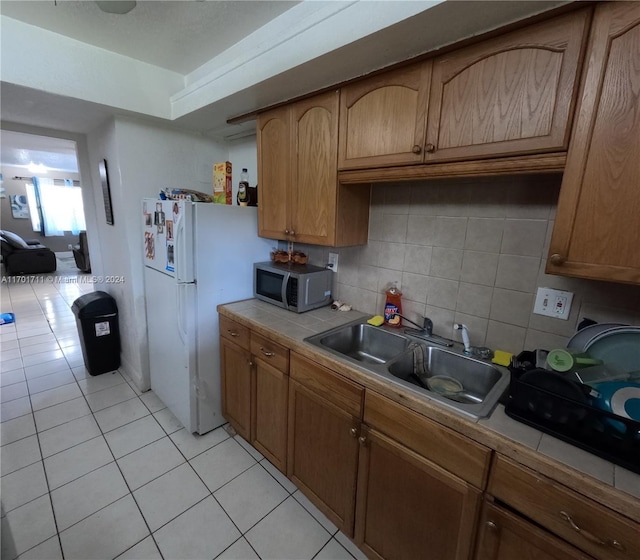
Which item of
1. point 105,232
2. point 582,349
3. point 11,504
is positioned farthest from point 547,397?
point 105,232

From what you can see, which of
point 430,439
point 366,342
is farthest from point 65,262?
point 430,439

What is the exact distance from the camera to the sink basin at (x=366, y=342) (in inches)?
63.2

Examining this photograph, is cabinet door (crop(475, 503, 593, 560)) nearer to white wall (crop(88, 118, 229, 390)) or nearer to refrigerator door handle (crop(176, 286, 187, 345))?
refrigerator door handle (crop(176, 286, 187, 345))

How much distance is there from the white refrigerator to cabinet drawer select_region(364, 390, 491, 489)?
3.96 feet

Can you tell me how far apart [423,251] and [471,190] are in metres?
0.37


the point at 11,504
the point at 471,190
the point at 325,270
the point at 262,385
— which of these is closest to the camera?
the point at 471,190

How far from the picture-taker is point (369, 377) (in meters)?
1.20

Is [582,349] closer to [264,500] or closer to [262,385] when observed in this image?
[262,385]

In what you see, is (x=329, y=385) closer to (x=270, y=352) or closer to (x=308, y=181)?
(x=270, y=352)

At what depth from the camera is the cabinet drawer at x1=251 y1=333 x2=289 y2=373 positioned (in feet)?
5.11

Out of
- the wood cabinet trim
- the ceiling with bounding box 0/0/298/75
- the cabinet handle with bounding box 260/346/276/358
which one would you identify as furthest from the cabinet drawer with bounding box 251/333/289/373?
the ceiling with bounding box 0/0/298/75

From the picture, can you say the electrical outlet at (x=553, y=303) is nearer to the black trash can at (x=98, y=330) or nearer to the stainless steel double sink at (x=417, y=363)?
the stainless steel double sink at (x=417, y=363)

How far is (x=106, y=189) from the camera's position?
2.49m

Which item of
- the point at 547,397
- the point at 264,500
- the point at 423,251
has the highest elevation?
the point at 423,251
